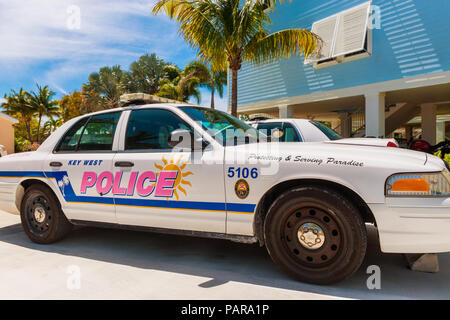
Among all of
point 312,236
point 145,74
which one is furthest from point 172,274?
point 145,74

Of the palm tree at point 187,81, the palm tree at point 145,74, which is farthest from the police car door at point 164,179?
the palm tree at point 145,74

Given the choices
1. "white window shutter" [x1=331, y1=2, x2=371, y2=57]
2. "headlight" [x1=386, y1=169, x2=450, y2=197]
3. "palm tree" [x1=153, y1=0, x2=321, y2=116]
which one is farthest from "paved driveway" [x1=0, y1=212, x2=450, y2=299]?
"white window shutter" [x1=331, y1=2, x2=371, y2=57]

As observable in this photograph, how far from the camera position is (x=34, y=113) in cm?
4350

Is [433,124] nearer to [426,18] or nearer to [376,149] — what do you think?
[426,18]

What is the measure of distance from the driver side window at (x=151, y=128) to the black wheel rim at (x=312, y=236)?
1.43 m

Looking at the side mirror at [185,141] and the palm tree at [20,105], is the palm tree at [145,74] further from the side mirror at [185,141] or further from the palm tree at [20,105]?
the side mirror at [185,141]

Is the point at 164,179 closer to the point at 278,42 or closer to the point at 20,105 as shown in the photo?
the point at 278,42

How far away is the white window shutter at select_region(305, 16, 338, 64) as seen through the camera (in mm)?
11789

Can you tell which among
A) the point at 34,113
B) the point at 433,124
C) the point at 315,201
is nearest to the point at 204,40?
the point at 315,201

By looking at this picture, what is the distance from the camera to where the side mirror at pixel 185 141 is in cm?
305

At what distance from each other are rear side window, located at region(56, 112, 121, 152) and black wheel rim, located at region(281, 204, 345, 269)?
2.15 meters

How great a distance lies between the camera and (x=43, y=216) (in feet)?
13.1

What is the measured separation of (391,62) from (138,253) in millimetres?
10379

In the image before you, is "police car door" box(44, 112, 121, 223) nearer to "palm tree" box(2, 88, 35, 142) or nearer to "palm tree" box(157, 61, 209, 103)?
"palm tree" box(157, 61, 209, 103)
